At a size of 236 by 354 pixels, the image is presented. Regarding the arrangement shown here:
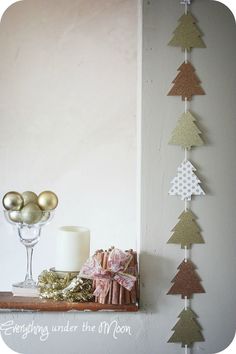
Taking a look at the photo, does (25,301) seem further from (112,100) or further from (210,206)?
(112,100)

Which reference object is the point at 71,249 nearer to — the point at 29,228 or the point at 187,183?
the point at 29,228

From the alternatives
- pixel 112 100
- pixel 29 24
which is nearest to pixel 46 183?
pixel 112 100

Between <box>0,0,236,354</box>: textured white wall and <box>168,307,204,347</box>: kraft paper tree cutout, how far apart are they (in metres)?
0.02

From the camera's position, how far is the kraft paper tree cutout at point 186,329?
1.36 m

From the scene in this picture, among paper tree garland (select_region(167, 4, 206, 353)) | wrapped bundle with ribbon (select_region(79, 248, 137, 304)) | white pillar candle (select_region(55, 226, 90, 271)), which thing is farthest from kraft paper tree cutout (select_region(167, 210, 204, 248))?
white pillar candle (select_region(55, 226, 90, 271))

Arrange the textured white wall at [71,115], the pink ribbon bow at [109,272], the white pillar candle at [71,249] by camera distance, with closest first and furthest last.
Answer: the pink ribbon bow at [109,272]
the white pillar candle at [71,249]
the textured white wall at [71,115]

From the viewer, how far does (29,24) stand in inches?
89.0

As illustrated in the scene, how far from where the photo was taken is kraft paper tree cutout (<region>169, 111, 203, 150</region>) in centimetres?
137

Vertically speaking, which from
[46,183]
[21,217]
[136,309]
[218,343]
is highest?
[46,183]

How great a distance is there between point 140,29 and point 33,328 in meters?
0.90

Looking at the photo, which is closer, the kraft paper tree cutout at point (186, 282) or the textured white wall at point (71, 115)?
the kraft paper tree cutout at point (186, 282)

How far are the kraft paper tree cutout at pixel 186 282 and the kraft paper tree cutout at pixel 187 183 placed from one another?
0.20 metres

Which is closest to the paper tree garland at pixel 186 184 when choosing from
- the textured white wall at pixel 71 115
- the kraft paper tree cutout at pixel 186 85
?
the kraft paper tree cutout at pixel 186 85

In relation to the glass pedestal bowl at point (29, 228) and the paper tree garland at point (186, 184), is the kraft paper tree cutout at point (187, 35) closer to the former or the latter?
the paper tree garland at point (186, 184)
